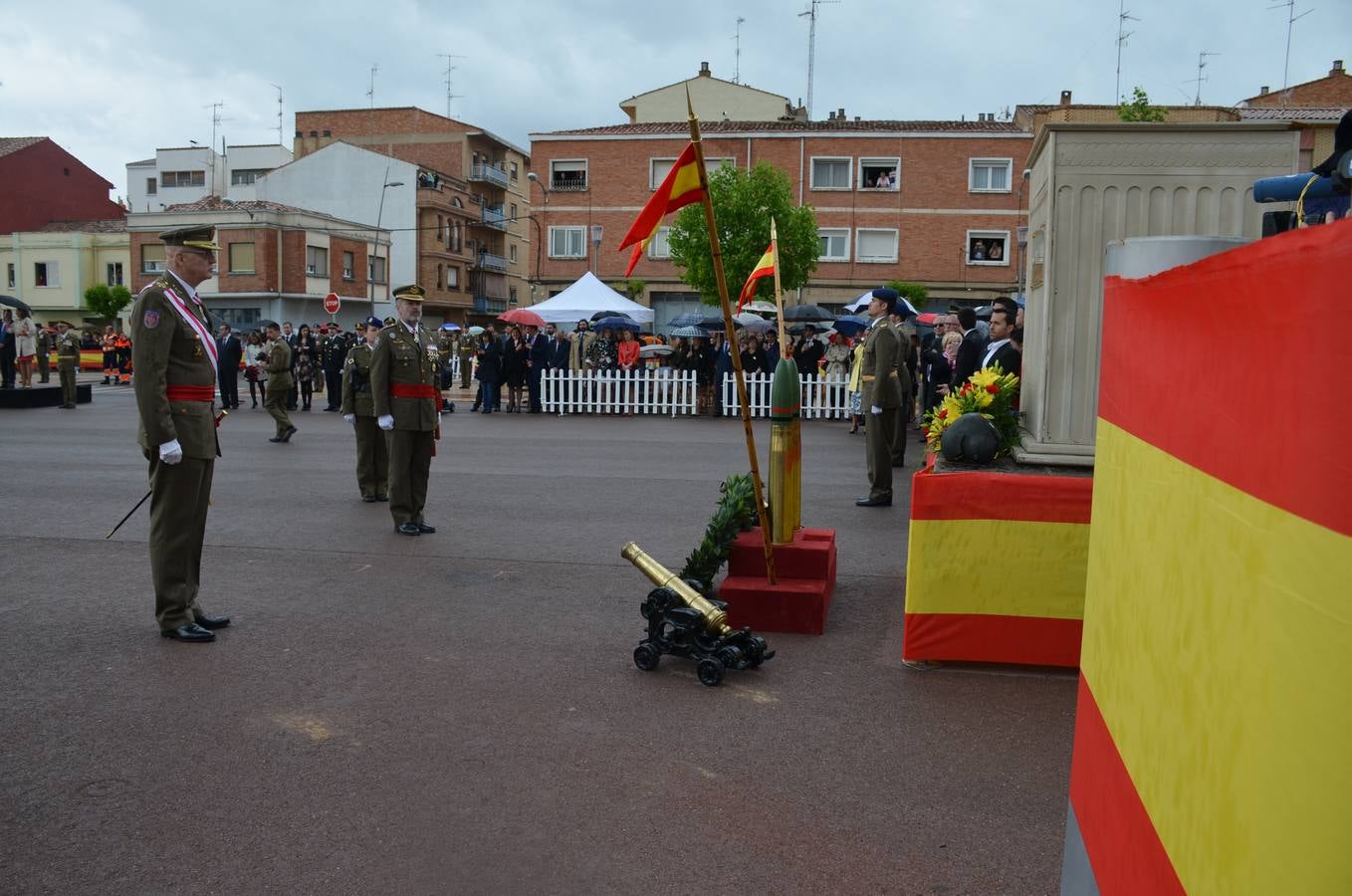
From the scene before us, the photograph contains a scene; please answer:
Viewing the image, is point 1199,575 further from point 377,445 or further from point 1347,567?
point 377,445

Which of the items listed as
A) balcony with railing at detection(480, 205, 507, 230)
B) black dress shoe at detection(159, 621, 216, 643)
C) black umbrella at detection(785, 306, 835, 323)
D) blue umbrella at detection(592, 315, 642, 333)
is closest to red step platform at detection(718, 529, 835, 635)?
black dress shoe at detection(159, 621, 216, 643)

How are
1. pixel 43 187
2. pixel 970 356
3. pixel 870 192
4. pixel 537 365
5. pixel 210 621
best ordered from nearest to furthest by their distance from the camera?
pixel 210 621 → pixel 970 356 → pixel 537 365 → pixel 870 192 → pixel 43 187

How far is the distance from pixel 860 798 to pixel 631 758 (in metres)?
0.95

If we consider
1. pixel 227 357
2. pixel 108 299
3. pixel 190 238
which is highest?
pixel 108 299

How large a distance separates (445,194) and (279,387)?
5130 centimetres

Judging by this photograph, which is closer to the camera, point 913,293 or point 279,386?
point 279,386

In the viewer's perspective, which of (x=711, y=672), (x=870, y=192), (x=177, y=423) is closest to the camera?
(x=711, y=672)

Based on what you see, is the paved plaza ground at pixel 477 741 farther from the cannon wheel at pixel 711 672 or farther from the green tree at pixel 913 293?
the green tree at pixel 913 293

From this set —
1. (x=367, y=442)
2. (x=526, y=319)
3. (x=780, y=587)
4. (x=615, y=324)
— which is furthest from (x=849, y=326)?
(x=780, y=587)

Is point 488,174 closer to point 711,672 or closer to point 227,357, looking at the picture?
point 227,357

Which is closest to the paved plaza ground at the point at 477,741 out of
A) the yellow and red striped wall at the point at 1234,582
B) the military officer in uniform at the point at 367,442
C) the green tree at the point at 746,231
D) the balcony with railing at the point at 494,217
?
the yellow and red striped wall at the point at 1234,582

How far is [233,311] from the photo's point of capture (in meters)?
58.1

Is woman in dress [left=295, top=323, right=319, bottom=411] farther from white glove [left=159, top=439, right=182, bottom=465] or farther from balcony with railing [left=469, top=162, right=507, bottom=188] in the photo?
balcony with railing [left=469, top=162, right=507, bottom=188]

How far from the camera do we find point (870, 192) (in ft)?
153
